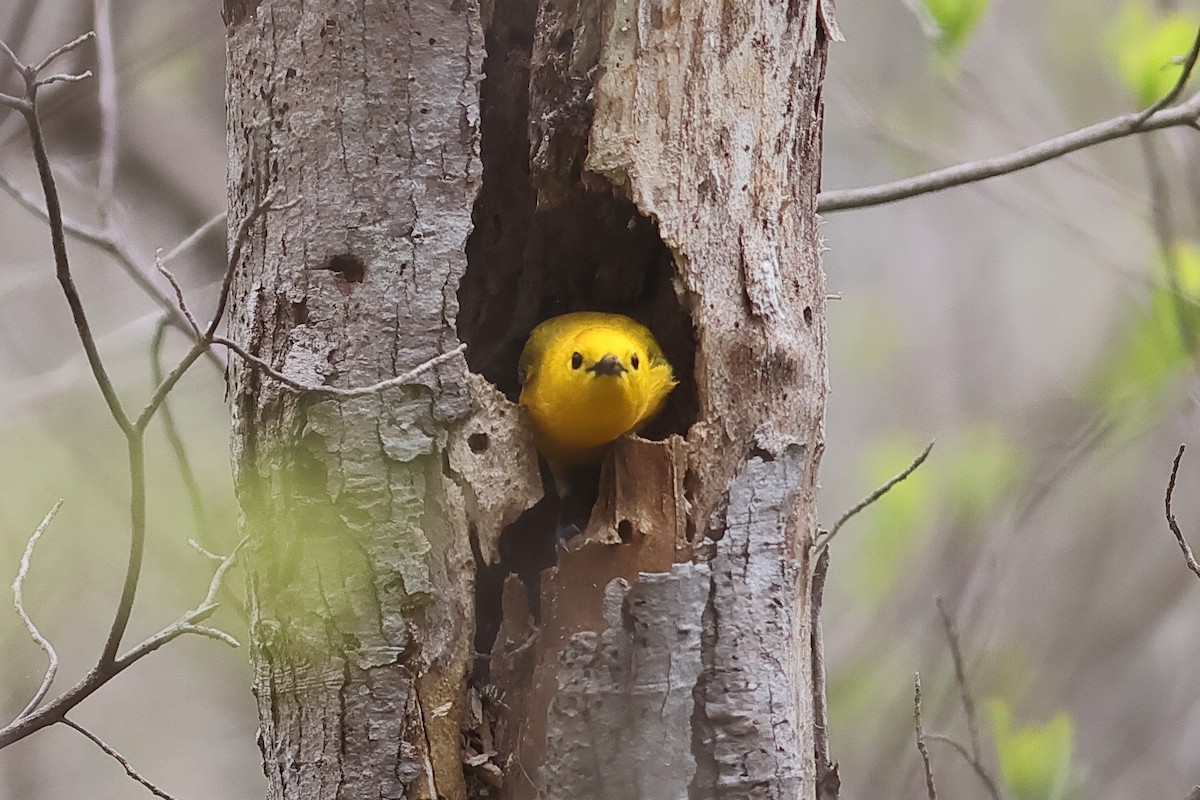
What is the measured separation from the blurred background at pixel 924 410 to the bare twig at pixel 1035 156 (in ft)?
1.64

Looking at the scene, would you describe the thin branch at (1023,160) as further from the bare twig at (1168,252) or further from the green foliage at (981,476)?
the green foliage at (981,476)

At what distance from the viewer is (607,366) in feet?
9.61

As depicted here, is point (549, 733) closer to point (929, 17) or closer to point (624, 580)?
point (624, 580)

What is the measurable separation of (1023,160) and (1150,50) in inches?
39.9

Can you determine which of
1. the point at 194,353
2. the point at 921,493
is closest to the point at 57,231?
the point at 194,353

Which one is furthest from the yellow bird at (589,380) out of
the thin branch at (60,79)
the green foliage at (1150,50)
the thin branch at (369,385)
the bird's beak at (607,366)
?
the green foliage at (1150,50)

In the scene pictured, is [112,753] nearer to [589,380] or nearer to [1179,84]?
[589,380]

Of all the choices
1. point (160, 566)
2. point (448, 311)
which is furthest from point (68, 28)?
point (448, 311)

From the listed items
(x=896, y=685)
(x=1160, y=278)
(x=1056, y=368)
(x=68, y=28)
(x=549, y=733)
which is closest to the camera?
(x=549, y=733)

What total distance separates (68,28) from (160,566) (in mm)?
2418

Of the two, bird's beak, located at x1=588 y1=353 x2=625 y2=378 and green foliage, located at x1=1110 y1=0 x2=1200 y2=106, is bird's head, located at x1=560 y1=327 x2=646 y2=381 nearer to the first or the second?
bird's beak, located at x1=588 y1=353 x2=625 y2=378

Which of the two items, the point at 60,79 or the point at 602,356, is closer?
the point at 60,79

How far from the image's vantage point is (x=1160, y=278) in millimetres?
4461

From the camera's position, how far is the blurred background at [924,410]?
14.8 feet
